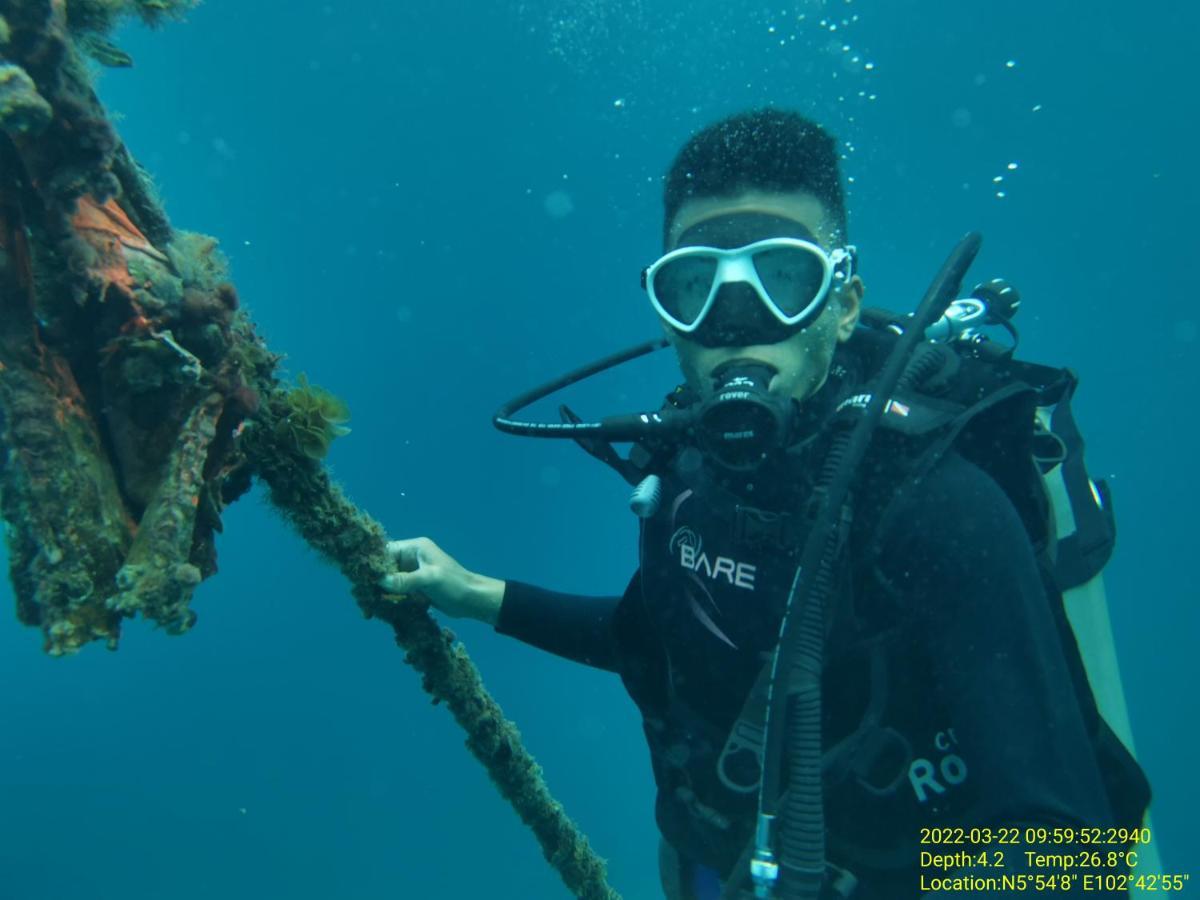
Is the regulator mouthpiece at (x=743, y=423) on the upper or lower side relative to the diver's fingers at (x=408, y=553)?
upper

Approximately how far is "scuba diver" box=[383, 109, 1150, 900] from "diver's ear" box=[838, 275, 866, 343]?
0.04ft

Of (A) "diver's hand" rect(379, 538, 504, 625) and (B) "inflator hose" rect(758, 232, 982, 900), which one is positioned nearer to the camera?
(B) "inflator hose" rect(758, 232, 982, 900)

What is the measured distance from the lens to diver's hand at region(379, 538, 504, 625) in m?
2.96

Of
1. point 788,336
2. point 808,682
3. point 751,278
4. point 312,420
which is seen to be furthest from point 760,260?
point 312,420

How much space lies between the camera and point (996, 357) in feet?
10.2

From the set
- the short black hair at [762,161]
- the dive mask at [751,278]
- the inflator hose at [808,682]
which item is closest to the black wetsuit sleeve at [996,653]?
the inflator hose at [808,682]

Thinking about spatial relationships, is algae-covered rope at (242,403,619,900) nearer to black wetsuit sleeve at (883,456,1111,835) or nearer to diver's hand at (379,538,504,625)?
diver's hand at (379,538,504,625)

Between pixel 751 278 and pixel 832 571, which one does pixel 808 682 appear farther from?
pixel 751 278

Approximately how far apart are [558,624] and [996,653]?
214cm

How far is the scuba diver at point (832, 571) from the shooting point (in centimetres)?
187

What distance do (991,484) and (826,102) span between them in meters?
33.5

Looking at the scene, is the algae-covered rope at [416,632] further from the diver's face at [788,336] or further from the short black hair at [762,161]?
the short black hair at [762,161]

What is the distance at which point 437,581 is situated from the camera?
120 inches

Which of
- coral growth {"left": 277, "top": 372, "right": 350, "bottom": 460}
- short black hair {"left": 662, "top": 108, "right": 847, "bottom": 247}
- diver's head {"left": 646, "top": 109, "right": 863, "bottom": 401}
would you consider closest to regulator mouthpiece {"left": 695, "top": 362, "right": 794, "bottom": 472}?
diver's head {"left": 646, "top": 109, "right": 863, "bottom": 401}
